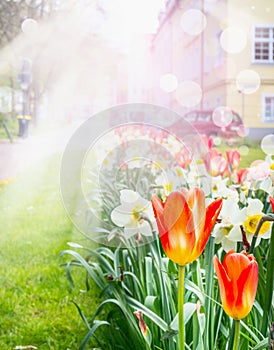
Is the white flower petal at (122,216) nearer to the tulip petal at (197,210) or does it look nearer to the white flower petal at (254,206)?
the white flower petal at (254,206)

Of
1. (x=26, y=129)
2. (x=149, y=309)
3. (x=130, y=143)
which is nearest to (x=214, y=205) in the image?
(x=149, y=309)

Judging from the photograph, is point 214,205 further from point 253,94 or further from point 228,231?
point 253,94

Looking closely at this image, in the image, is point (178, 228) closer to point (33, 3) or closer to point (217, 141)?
point (217, 141)

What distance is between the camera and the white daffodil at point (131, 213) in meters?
0.86

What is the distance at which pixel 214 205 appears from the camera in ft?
1.80

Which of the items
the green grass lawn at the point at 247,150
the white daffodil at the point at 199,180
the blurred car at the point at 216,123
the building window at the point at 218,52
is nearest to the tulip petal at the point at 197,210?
the white daffodil at the point at 199,180

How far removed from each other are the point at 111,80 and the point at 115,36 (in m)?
4.21

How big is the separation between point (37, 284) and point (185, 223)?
1401mm

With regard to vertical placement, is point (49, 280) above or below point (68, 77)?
below

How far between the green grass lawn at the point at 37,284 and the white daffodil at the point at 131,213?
60 cm

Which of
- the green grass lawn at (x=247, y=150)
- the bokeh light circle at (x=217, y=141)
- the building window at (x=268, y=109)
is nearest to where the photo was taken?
the green grass lawn at (x=247, y=150)

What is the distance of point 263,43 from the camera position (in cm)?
1228

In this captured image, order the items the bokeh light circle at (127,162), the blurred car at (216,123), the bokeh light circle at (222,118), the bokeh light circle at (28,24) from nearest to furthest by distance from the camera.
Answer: the bokeh light circle at (127,162) < the blurred car at (216,123) < the bokeh light circle at (222,118) < the bokeh light circle at (28,24)

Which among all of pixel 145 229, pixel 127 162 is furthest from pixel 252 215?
pixel 127 162
